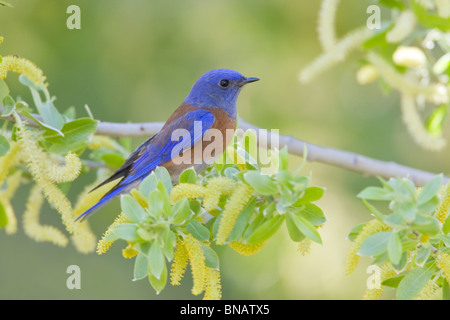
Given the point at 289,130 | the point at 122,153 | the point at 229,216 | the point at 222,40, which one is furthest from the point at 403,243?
the point at 222,40

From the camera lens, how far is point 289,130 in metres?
6.71

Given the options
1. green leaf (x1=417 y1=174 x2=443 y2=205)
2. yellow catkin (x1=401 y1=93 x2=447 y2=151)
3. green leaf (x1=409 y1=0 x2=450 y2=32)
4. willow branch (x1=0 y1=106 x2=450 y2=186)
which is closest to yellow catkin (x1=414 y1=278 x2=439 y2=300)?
green leaf (x1=417 y1=174 x2=443 y2=205)

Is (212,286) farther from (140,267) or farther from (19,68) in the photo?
(19,68)

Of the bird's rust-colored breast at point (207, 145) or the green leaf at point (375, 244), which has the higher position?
the bird's rust-colored breast at point (207, 145)

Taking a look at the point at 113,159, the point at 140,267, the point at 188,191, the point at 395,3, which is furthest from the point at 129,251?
the point at 395,3

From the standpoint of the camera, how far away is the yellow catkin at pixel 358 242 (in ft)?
7.43

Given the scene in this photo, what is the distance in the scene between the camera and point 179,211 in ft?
7.90

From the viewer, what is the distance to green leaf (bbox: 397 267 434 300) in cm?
247

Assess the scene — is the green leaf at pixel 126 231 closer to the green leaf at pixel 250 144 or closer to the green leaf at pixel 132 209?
the green leaf at pixel 132 209

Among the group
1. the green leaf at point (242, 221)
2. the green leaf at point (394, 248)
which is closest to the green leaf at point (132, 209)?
the green leaf at point (242, 221)

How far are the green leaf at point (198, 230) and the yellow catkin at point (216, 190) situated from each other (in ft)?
0.47

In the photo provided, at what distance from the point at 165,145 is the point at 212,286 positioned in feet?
4.91

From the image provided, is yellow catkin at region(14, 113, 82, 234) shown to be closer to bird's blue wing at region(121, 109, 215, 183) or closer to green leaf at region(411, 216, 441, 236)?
bird's blue wing at region(121, 109, 215, 183)

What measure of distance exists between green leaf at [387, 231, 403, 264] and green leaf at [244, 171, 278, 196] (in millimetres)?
451
